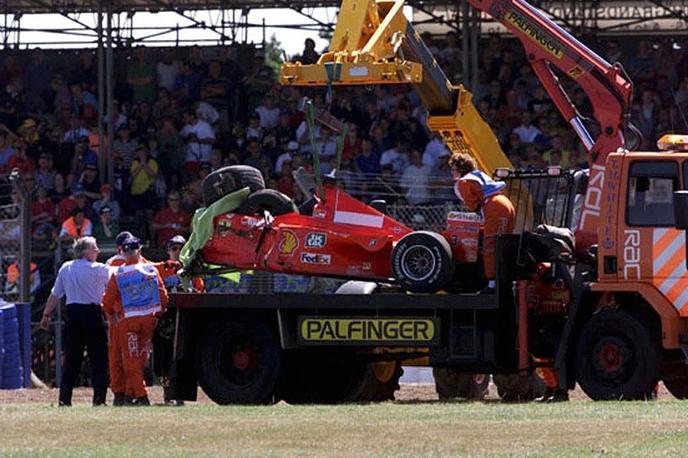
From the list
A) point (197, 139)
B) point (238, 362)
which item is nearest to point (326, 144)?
point (197, 139)

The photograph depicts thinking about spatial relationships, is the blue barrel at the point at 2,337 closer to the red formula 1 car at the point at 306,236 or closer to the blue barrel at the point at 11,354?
the blue barrel at the point at 11,354

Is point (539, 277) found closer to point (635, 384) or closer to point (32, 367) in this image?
point (635, 384)

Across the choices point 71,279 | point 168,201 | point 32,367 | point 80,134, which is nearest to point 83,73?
point 80,134

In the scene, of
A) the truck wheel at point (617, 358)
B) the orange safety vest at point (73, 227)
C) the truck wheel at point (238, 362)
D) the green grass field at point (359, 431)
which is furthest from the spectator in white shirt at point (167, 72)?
the green grass field at point (359, 431)

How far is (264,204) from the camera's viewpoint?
18484 mm

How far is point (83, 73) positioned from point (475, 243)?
697 inches

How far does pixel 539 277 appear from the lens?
696 inches

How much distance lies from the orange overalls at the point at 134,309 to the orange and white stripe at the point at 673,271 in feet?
15.1

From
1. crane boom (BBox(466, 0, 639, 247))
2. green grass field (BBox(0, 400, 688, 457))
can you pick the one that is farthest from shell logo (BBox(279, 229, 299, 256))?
crane boom (BBox(466, 0, 639, 247))

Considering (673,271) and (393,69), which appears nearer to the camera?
(673,271)

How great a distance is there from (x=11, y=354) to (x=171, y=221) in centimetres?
519

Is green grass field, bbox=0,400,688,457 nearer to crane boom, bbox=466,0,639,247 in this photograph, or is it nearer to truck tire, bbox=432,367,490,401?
truck tire, bbox=432,367,490,401

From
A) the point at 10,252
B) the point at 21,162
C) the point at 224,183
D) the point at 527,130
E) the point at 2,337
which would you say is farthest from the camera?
the point at 21,162

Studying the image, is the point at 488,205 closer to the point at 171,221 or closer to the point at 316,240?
the point at 316,240
